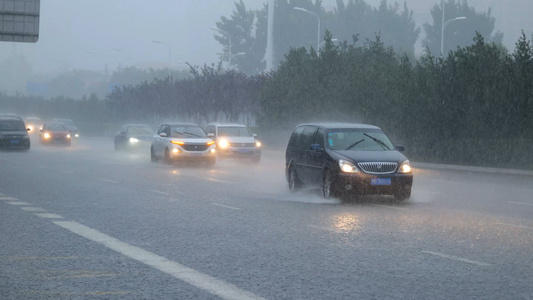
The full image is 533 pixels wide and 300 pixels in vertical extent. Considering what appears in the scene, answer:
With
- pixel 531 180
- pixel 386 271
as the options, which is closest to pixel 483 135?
pixel 531 180

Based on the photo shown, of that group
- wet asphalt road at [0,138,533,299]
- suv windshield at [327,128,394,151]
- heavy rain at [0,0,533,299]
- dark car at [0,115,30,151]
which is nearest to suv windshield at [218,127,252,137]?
heavy rain at [0,0,533,299]

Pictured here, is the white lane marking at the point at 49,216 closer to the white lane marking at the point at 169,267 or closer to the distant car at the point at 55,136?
the white lane marking at the point at 169,267

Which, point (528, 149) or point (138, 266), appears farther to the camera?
point (528, 149)

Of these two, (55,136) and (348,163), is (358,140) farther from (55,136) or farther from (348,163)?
(55,136)

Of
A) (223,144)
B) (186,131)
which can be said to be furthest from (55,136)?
(186,131)

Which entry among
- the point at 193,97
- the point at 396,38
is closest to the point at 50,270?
the point at 193,97

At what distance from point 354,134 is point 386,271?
35.0ft

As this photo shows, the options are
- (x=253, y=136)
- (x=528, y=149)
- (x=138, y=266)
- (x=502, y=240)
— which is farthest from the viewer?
(x=253, y=136)

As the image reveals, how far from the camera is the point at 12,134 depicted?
4497 cm

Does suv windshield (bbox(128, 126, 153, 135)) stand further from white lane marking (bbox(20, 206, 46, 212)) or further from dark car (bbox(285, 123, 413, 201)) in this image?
white lane marking (bbox(20, 206, 46, 212))

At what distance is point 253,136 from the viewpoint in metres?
37.3

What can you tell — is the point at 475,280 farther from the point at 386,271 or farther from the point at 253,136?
the point at 253,136

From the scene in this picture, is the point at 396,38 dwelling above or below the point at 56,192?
above

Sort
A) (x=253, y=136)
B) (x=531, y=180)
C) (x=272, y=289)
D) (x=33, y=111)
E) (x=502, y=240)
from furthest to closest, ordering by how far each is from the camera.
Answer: (x=33, y=111) < (x=253, y=136) < (x=531, y=180) < (x=502, y=240) < (x=272, y=289)
